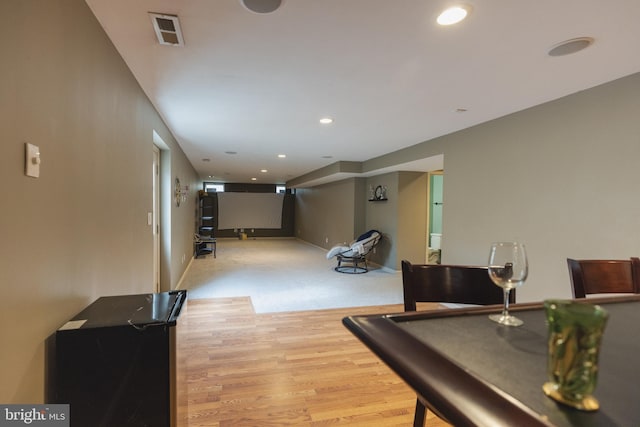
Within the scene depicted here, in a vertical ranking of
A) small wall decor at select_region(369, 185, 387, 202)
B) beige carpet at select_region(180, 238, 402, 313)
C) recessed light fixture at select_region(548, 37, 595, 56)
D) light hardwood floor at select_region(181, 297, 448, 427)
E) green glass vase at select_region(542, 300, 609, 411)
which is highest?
recessed light fixture at select_region(548, 37, 595, 56)

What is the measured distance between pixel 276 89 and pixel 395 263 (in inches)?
172

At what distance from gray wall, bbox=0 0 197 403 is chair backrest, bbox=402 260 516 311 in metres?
1.34

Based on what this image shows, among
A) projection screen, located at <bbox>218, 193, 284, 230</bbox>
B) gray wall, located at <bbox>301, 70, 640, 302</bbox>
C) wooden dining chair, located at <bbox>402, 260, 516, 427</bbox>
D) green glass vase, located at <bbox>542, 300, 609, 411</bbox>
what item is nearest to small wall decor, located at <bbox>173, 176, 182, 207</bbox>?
gray wall, located at <bbox>301, 70, 640, 302</bbox>

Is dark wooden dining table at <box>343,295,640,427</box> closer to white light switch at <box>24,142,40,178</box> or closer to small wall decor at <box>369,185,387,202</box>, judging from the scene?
white light switch at <box>24,142,40,178</box>

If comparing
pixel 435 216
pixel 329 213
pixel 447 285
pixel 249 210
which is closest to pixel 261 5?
pixel 447 285

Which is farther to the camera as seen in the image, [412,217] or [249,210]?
[249,210]

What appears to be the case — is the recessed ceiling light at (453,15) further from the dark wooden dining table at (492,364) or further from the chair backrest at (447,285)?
the dark wooden dining table at (492,364)

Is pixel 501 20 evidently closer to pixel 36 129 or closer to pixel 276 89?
pixel 276 89

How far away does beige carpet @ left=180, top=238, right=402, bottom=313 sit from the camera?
4.11m

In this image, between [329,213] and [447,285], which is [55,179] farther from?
[329,213]

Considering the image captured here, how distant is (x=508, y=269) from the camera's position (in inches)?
36.2

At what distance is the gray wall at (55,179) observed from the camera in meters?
0.96

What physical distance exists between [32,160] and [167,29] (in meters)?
1.03

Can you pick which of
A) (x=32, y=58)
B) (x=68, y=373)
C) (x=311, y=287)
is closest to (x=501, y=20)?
(x=32, y=58)
